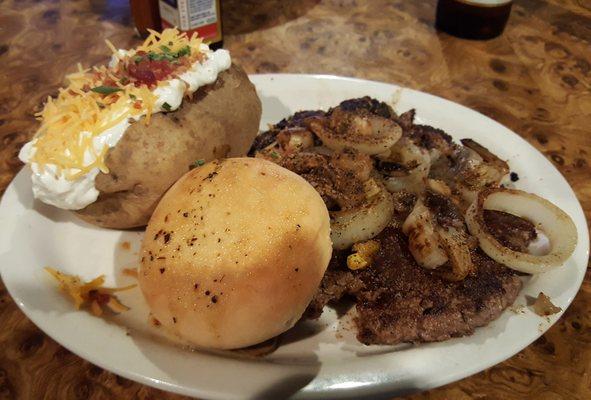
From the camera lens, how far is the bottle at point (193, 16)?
232cm

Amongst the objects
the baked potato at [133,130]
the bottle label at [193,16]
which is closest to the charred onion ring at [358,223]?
the baked potato at [133,130]

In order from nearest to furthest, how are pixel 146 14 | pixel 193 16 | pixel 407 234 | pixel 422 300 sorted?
pixel 422 300 → pixel 407 234 → pixel 193 16 → pixel 146 14

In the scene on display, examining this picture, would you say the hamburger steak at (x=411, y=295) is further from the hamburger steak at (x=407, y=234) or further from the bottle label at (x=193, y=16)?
the bottle label at (x=193, y=16)

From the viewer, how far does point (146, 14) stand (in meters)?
2.54

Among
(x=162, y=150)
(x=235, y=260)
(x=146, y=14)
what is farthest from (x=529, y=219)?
(x=146, y=14)

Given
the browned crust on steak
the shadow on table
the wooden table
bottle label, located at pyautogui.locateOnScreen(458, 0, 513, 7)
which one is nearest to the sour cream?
the wooden table

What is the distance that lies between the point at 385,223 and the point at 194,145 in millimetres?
612

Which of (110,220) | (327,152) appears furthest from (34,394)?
(327,152)

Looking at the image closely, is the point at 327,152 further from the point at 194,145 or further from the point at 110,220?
the point at 110,220

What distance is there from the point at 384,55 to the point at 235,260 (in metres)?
1.88

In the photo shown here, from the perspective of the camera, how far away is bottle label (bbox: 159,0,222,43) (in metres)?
2.32

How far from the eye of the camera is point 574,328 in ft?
4.79

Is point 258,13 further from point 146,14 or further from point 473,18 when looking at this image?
point 473,18

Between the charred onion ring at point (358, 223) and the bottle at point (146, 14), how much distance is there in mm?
1660
